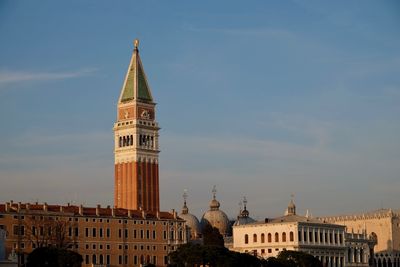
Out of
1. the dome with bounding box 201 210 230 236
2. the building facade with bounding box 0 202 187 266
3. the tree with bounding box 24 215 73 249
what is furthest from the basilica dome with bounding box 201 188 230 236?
the tree with bounding box 24 215 73 249

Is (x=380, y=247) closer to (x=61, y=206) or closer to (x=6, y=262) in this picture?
(x=61, y=206)

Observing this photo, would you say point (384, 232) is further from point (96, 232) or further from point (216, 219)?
point (96, 232)

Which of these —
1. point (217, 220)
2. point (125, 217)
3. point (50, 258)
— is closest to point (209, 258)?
point (50, 258)

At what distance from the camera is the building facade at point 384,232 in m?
111

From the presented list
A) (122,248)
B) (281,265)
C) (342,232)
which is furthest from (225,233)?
(281,265)

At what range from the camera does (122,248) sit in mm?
89312

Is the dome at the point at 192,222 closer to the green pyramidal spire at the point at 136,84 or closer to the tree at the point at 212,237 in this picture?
the tree at the point at 212,237

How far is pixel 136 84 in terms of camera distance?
107000 mm

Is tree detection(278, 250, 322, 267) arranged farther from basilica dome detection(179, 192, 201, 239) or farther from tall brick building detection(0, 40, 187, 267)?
basilica dome detection(179, 192, 201, 239)

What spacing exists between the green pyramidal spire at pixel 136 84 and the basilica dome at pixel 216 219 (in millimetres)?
22715

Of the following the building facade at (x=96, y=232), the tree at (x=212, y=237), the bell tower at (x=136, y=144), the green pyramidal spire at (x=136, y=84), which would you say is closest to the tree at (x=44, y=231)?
the building facade at (x=96, y=232)

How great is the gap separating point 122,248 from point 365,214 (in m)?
39.5

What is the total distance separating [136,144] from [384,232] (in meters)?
32.1

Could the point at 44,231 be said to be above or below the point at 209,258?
above
